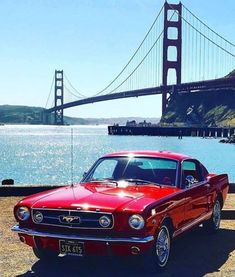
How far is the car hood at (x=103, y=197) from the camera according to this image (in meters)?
5.54

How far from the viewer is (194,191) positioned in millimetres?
6898

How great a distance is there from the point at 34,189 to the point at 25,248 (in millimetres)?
4806

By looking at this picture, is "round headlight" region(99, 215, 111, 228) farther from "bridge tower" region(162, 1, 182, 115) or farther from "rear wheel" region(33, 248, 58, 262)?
"bridge tower" region(162, 1, 182, 115)

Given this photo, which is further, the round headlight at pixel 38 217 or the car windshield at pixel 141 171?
the car windshield at pixel 141 171

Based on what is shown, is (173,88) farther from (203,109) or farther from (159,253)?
(159,253)

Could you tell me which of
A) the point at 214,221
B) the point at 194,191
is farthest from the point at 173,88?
the point at 194,191

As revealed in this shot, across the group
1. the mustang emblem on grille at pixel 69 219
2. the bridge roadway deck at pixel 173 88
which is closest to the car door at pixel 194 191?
the mustang emblem on grille at pixel 69 219

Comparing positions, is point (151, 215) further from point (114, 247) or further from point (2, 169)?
point (2, 169)

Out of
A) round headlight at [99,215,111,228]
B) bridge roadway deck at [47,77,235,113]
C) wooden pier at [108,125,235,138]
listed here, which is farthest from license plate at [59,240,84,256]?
wooden pier at [108,125,235,138]

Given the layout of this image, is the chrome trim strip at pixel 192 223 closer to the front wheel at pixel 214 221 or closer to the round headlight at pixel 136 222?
the front wheel at pixel 214 221

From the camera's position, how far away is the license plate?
549 centimetres

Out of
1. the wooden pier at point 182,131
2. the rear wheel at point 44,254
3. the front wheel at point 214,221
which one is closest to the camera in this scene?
the rear wheel at point 44,254

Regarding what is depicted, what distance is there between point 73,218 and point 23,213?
72 cm

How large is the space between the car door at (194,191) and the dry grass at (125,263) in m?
0.43
